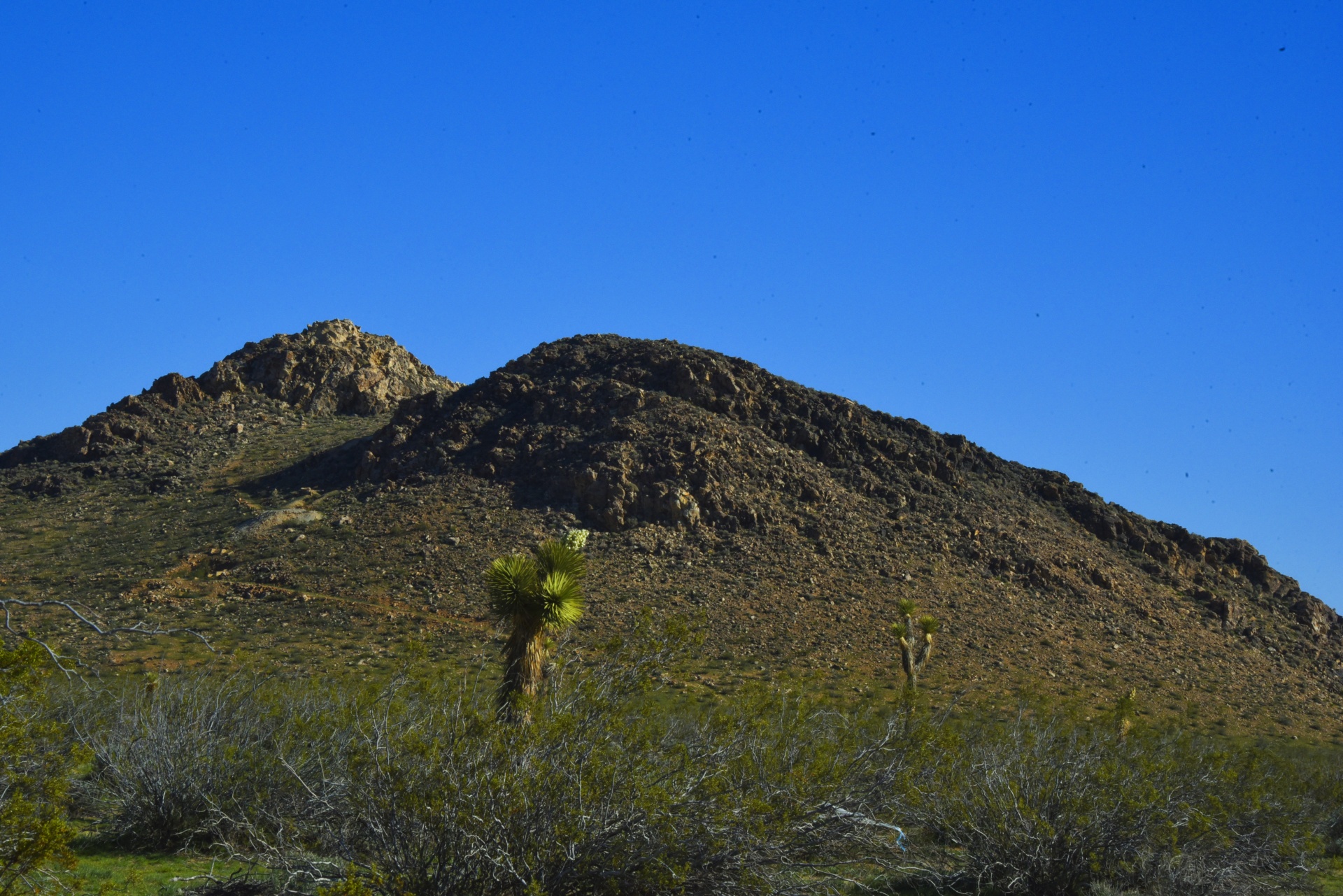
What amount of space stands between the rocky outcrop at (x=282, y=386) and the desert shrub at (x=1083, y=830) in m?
59.7

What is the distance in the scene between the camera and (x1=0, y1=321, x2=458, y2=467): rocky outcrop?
63.2 meters

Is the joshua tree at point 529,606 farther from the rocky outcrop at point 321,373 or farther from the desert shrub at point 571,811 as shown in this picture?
the rocky outcrop at point 321,373

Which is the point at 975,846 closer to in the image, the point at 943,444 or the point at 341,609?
the point at 341,609

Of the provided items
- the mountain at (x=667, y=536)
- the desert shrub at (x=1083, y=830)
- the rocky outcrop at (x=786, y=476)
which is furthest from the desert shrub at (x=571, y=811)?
the rocky outcrop at (x=786, y=476)

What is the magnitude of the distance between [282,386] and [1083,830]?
68320 millimetres

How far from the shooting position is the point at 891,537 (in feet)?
172

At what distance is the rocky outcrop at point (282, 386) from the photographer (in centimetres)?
6322

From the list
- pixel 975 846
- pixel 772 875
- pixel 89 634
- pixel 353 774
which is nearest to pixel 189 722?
pixel 353 774

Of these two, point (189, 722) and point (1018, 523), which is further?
point (1018, 523)

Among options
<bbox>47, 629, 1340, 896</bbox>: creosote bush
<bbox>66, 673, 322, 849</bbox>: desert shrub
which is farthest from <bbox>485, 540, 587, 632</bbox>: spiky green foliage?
<bbox>66, 673, 322, 849</bbox>: desert shrub

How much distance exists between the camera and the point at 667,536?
49.2m

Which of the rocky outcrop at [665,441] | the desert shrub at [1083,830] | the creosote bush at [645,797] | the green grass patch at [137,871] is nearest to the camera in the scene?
the creosote bush at [645,797]

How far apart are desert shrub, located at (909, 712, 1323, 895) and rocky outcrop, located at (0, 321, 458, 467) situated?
59.7m

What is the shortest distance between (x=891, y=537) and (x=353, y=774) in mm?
45855
